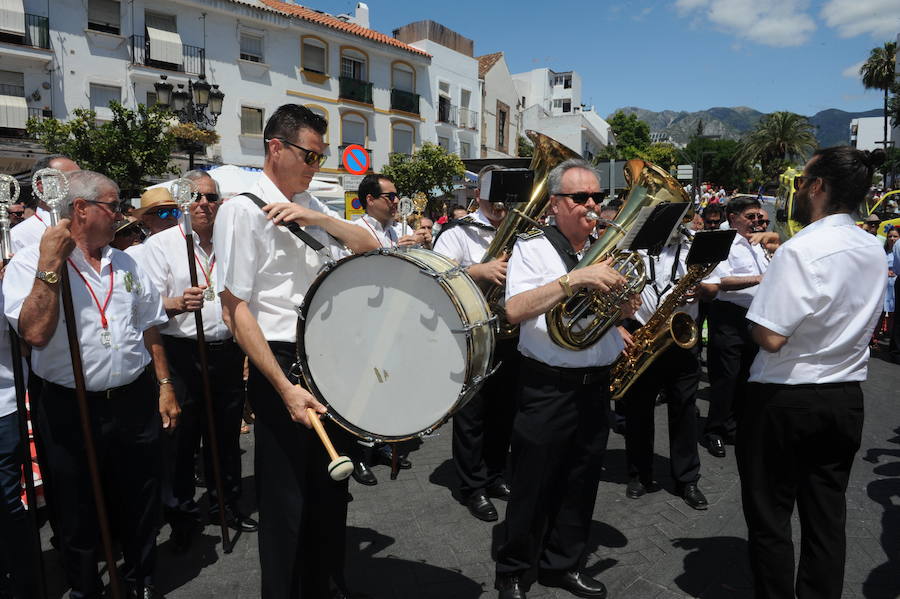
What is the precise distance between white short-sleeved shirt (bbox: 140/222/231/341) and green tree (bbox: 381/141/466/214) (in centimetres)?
2423

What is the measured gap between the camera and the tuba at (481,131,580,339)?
428 centimetres

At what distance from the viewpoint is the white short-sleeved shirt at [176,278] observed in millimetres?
4195

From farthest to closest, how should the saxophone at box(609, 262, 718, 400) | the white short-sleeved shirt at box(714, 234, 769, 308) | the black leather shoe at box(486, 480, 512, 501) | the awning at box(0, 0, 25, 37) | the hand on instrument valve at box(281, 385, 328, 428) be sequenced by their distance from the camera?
the awning at box(0, 0, 25, 37)
the white short-sleeved shirt at box(714, 234, 769, 308)
the black leather shoe at box(486, 480, 512, 501)
the saxophone at box(609, 262, 718, 400)
the hand on instrument valve at box(281, 385, 328, 428)

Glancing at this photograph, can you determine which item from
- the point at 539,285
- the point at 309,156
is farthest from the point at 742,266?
the point at 309,156

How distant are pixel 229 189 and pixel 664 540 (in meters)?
8.86

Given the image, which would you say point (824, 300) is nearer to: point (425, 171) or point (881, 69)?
point (425, 171)

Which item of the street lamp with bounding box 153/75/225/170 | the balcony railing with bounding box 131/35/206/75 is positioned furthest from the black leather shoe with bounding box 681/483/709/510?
the balcony railing with bounding box 131/35/206/75

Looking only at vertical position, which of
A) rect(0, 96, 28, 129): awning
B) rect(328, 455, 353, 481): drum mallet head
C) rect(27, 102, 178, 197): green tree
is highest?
rect(0, 96, 28, 129): awning

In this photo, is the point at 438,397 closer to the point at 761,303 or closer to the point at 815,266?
the point at 761,303

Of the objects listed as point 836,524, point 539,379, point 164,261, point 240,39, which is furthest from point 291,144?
point 240,39

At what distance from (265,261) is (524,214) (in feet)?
7.01

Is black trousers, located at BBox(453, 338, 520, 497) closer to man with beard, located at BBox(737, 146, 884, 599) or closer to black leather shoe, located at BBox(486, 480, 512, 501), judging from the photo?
black leather shoe, located at BBox(486, 480, 512, 501)

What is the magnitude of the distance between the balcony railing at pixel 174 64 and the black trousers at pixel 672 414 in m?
23.0

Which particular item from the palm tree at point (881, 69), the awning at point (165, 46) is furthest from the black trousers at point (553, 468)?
the palm tree at point (881, 69)
